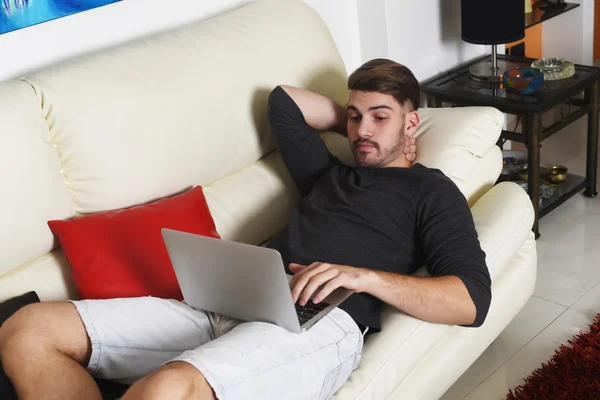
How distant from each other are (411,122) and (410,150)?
0.09m

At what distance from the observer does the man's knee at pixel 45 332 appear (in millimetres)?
1601

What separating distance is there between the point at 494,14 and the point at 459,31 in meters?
0.37

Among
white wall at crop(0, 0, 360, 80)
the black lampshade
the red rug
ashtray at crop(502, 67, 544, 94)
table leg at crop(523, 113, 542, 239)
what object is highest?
white wall at crop(0, 0, 360, 80)

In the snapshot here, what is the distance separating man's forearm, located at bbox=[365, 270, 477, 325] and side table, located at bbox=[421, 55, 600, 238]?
119cm

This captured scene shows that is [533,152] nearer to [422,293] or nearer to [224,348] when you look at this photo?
[422,293]

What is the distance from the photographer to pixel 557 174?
307 centimetres

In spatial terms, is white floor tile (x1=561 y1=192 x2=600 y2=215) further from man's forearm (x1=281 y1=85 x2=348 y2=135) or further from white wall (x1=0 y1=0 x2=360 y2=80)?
white wall (x1=0 y1=0 x2=360 y2=80)

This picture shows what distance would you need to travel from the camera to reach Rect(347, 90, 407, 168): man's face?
79.0 inches

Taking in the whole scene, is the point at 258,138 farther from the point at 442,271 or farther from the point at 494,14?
the point at 494,14

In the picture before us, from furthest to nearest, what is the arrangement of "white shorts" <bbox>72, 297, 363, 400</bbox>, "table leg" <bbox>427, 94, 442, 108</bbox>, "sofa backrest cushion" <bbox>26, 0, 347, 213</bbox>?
"table leg" <bbox>427, 94, 442, 108</bbox> → "sofa backrest cushion" <bbox>26, 0, 347, 213</bbox> → "white shorts" <bbox>72, 297, 363, 400</bbox>

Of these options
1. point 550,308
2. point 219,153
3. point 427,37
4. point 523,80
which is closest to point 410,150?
point 219,153

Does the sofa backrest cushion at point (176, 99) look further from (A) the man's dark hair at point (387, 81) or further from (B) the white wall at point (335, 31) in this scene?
(A) the man's dark hair at point (387, 81)

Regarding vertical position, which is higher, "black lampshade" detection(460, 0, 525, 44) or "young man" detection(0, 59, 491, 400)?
"black lampshade" detection(460, 0, 525, 44)

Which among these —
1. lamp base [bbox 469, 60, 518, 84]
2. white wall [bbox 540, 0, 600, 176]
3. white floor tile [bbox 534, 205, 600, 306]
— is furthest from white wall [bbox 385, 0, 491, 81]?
white floor tile [bbox 534, 205, 600, 306]
